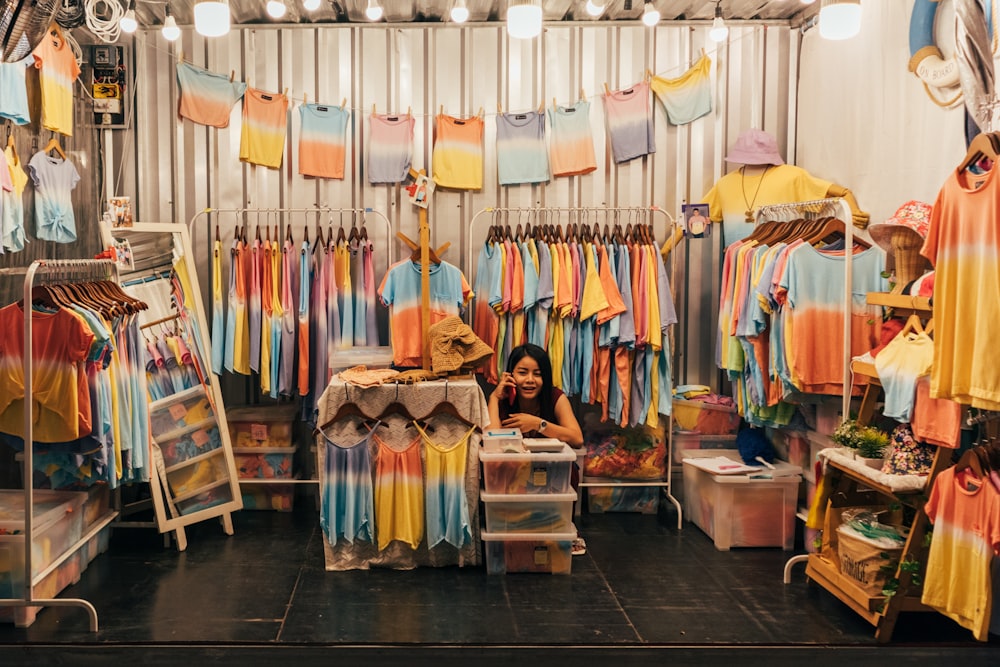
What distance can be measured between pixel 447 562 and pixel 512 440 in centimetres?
79

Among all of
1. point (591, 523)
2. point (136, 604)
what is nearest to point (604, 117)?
point (591, 523)

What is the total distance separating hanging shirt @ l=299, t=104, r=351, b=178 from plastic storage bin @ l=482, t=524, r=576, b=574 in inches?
117

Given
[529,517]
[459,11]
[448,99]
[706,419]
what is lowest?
[529,517]

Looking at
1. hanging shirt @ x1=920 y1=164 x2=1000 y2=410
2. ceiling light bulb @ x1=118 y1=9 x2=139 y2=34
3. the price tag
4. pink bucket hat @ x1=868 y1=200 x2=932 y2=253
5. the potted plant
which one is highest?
ceiling light bulb @ x1=118 y1=9 x2=139 y2=34

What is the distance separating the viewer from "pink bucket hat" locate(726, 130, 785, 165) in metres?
6.05

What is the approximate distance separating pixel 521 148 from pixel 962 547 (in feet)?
12.8

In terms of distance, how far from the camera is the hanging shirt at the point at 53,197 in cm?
519

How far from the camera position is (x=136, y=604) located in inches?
172

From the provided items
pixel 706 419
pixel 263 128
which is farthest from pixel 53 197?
pixel 706 419

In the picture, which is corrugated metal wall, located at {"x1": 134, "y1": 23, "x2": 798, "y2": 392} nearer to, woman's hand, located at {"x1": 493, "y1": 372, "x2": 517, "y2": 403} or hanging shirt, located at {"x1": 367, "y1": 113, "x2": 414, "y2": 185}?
hanging shirt, located at {"x1": 367, "y1": 113, "x2": 414, "y2": 185}

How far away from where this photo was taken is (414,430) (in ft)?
16.0

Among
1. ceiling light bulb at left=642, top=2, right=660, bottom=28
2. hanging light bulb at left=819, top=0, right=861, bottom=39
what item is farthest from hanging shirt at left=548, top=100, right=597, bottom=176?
hanging light bulb at left=819, top=0, right=861, bottom=39

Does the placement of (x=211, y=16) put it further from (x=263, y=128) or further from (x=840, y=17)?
(x=840, y=17)

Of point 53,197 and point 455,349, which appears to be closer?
point 455,349
